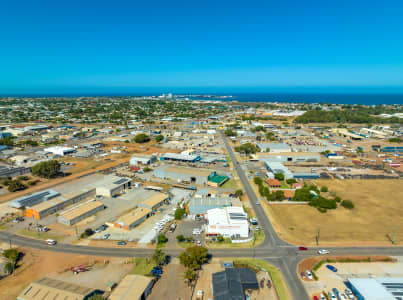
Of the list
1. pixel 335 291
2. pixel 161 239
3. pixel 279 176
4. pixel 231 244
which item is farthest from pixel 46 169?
pixel 335 291

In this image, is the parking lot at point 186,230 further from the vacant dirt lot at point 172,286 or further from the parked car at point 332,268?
the parked car at point 332,268

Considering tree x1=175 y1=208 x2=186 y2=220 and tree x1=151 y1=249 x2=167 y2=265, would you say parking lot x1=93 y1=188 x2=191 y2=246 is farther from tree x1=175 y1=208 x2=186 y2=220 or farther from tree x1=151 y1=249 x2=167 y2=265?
tree x1=151 y1=249 x2=167 y2=265

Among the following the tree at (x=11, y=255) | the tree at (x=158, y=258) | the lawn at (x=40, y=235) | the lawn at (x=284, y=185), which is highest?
the tree at (x=158, y=258)

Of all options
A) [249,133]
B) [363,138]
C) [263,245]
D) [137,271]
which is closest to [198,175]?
[263,245]

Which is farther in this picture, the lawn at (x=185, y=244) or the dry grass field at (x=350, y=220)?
the dry grass field at (x=350, y=220)

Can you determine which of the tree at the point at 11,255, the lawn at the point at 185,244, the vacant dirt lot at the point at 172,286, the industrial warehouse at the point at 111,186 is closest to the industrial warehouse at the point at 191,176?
the industrial warehouse at the point at 111,186

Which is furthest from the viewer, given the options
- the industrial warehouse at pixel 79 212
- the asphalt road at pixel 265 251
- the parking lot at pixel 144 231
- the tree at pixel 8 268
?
the industrial warehouse at pixel 79 212

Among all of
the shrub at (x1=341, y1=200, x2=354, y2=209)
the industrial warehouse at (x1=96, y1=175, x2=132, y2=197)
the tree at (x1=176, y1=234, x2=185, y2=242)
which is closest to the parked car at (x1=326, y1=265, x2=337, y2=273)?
the shrub at (x1=341, y1=200, x2=354, y2=209)

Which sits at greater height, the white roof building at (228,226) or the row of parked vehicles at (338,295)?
the white roof building at (228,226)
